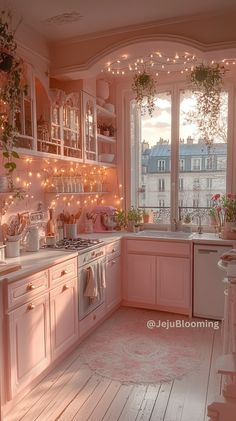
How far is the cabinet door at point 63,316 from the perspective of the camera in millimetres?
2555

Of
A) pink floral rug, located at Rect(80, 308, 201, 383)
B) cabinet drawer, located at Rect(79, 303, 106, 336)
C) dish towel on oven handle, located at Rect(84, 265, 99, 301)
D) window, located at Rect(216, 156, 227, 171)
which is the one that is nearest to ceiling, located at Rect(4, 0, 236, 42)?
window, located at Rect(216, 156, 227, 171)

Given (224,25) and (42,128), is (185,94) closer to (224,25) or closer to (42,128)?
(224,25)

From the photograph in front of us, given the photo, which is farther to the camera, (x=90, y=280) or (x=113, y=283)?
(x=113, y=283)

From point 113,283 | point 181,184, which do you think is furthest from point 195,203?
point 113,283

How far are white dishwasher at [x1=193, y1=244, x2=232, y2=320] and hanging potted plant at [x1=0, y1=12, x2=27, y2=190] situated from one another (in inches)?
85.6

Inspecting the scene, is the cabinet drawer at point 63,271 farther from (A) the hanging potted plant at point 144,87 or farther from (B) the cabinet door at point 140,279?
(A) the hanging potted plant at point 144,87

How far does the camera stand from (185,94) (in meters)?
4.14

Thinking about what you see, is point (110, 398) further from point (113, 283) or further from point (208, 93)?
point (208, 93)

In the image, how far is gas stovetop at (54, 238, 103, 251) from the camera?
3027 mm

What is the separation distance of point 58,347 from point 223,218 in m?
2.30

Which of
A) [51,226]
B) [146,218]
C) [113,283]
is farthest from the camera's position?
[146,218]

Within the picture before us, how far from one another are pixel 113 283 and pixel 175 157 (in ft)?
5.93
